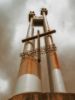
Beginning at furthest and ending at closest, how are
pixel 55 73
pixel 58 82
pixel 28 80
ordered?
1. pixel 55 73
2. pixel 58 82
3. pixel 28 80

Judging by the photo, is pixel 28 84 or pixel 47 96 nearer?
pixel 47 96

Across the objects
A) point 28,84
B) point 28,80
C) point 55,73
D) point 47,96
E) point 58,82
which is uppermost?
point 55,73

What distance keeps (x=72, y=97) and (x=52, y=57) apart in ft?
18.3

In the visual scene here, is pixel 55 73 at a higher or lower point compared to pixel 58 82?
higher

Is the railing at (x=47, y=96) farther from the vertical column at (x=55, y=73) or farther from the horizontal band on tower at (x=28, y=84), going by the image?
the vertical column at (x=55, y=73)

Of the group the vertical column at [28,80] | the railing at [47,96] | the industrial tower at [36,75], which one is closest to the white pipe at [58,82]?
the industrial tower at [36,75]

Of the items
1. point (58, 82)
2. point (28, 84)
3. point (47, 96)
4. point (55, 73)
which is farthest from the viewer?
Answer: point (55, 73)

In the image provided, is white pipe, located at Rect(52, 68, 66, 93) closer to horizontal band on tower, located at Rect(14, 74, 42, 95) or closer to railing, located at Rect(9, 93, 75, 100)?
horizontal band on tower, located at Rect(14, 74, 42, 95)

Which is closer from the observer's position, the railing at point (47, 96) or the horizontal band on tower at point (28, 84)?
the railing at point (47, 96)

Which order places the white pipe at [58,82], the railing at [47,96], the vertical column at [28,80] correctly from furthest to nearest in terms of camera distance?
the white pipe at [58,82]
the vertical column at [28,80]
the railing at [47,96]

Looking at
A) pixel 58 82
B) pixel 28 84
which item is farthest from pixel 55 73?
pixel 28 84

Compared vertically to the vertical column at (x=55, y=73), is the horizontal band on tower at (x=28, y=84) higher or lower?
lower

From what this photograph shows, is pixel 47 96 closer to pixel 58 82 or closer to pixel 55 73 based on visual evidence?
pixel 58 82

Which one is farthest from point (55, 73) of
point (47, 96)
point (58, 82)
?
point (47, 96)
